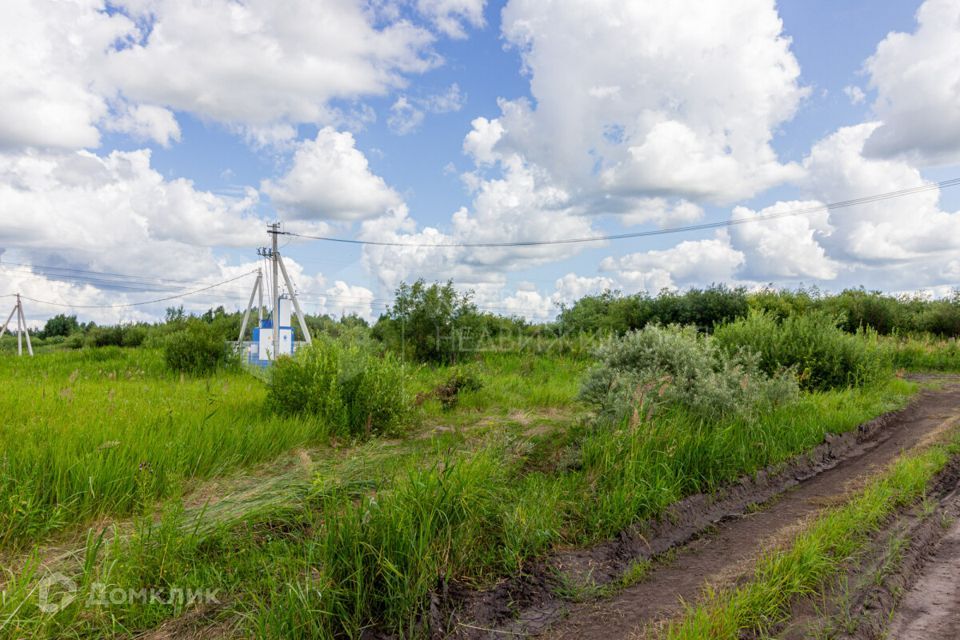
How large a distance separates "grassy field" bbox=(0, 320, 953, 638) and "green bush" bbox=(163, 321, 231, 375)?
16.1ft

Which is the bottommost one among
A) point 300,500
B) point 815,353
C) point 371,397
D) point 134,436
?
point 300,500

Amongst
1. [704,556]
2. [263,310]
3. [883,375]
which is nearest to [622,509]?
[704,556]

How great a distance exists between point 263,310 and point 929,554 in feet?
85.8

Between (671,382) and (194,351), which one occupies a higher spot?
(194,351)

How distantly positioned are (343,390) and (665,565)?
4618 millimetres

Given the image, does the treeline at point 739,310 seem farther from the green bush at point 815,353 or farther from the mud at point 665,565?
the mud at point 665,565

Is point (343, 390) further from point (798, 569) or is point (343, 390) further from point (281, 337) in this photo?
point (281, 337)

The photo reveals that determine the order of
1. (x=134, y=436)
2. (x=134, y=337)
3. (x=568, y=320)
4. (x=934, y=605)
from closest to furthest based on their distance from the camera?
(x=934, y=605) → (x=134, y=436) → (x=568, y=320) → (x=134, y=337)

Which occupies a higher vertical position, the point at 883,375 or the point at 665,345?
the point at 665,345

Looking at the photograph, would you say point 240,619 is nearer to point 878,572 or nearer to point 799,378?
point 878,572

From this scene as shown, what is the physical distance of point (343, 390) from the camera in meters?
7.39

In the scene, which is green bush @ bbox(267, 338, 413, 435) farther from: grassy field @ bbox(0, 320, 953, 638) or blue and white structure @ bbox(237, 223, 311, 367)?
blue and white structure @ bbox(237, 223, 311, 367)

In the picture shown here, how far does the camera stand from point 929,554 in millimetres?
4410

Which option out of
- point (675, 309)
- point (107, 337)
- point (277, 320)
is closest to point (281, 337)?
point (277, 320)
